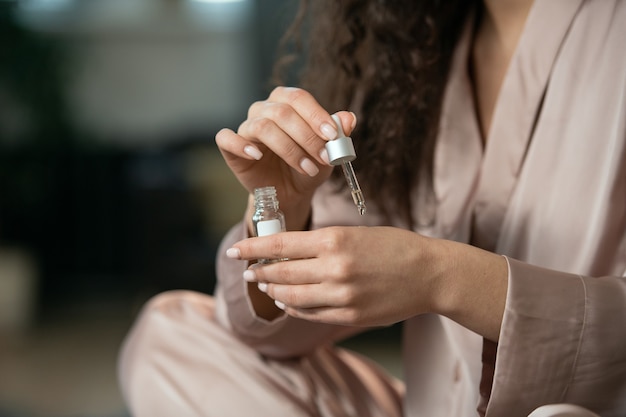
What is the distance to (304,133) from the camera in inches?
32.6

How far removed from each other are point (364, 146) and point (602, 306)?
1.82 feet

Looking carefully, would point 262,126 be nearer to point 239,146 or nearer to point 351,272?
point 239,146

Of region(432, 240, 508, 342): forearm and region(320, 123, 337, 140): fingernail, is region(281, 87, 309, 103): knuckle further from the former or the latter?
region(432, 240, 508, 342): forearm

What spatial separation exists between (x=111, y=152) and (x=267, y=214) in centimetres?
228

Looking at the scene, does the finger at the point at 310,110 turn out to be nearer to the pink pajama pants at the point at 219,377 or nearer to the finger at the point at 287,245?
the finger at the point at 287,245

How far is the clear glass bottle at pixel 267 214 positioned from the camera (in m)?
0.83

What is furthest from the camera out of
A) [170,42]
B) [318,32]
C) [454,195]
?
[170,42]

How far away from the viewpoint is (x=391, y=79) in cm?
126

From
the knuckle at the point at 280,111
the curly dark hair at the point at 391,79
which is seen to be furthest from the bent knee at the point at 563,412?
the curly dark hair at the point at 391,79

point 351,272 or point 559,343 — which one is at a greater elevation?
point 351,272

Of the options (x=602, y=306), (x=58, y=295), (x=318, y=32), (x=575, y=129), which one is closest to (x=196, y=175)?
(x=58, y=295)

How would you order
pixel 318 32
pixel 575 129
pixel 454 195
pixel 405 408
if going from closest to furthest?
pixel 575 129
pixel 454 195
pixel 405 408
pixel 318 32

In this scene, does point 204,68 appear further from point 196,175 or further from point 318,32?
point 318,32

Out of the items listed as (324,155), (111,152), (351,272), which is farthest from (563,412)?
(111,152)
